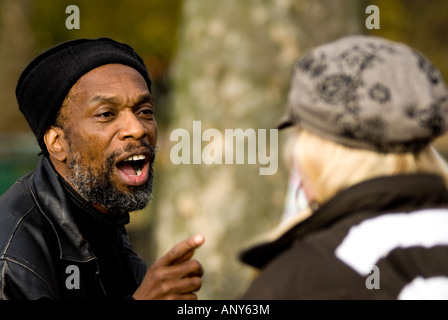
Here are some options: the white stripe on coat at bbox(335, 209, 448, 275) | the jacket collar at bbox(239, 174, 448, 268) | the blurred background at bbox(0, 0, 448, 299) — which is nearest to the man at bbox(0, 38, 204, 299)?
the jacket collar at bbox(239, 174, 448, 268)

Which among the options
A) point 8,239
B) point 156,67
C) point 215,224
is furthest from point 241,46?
point 156,67

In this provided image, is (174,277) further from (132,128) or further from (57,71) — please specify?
(57,71)

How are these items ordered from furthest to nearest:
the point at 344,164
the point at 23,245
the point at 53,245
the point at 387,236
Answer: the point at 53,245
the point at 23,245
the point at 344,164
the point at 387,236

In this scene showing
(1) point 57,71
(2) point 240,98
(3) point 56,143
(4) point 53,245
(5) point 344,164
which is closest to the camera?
(5) point 344,164

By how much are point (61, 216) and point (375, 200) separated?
1.24m

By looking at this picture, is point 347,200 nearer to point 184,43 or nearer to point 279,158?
point 279,158

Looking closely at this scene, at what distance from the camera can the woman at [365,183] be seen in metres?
2.12

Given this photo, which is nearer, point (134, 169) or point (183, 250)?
point (183, 250)

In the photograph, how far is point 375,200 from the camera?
2.18m

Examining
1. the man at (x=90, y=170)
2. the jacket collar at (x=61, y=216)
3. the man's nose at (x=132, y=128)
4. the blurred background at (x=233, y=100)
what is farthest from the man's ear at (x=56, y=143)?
the blurred background at (x=233, y=100)

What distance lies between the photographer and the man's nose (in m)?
2.93

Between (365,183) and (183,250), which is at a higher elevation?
(365,183)

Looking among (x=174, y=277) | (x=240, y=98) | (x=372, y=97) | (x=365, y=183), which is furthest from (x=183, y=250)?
(x=240, y=98)
